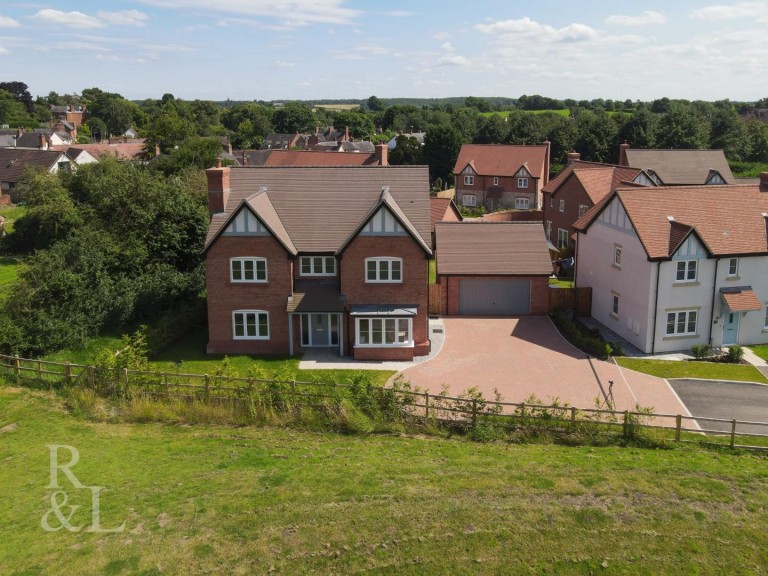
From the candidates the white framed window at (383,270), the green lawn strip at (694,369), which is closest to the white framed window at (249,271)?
the white framed window at (383,270)

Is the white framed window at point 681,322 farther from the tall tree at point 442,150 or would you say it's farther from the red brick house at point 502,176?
the tall tree at point 442,150

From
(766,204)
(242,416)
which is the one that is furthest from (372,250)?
(766,204)

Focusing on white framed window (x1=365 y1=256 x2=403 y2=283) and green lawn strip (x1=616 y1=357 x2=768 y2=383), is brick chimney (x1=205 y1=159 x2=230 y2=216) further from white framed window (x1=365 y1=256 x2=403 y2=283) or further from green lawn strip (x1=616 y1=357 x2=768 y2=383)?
green lawn strip (x1=616 y1=357 x2=768 y2=383)

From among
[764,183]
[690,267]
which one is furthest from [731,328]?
[764,183]

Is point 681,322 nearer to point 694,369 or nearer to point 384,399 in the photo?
point 694,369

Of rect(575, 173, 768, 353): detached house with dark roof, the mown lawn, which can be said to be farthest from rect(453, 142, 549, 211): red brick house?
the mown lawn

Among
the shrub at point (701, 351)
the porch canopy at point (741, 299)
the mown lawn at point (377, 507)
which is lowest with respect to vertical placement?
the shrub at point (701, 351)

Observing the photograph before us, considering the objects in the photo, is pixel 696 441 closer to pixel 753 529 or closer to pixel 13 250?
pixel 753 529
